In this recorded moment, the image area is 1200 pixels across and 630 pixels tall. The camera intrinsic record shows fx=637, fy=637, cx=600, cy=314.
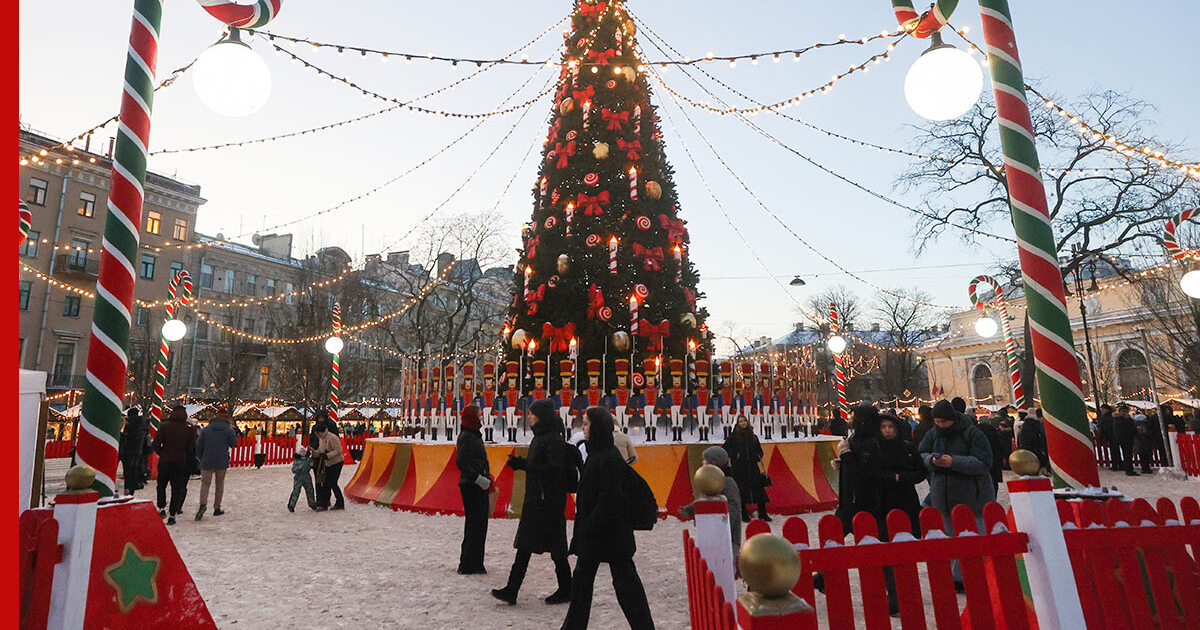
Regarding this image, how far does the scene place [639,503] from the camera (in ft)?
15.8

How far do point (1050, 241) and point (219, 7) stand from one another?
232 inches

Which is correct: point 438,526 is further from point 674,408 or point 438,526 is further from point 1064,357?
point 1064,357

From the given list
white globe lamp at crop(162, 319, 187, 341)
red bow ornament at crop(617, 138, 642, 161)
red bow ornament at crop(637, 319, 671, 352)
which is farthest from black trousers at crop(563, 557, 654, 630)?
white globe lamp at crop(162, 319, 187, 341)

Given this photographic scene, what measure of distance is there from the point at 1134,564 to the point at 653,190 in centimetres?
1214

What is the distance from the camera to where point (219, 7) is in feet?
15.0

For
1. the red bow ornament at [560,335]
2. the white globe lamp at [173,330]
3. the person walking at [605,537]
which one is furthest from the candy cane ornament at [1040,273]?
the white globe lamp at [173,330]

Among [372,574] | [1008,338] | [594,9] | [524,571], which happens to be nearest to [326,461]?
[372,574]

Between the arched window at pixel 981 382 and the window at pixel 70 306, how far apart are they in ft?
200

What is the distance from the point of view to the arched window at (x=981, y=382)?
50.0 metres

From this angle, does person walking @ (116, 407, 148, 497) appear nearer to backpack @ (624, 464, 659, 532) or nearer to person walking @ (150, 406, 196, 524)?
person walking @ (150, 406, 196, 524)

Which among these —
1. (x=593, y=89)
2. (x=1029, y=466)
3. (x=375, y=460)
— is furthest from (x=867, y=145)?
(x=375, y=460)

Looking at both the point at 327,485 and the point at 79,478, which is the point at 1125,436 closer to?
the point at 327,485

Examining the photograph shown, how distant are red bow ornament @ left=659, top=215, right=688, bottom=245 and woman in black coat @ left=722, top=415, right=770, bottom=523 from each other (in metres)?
6.51

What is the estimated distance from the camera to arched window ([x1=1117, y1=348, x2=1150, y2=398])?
38.5 meters
